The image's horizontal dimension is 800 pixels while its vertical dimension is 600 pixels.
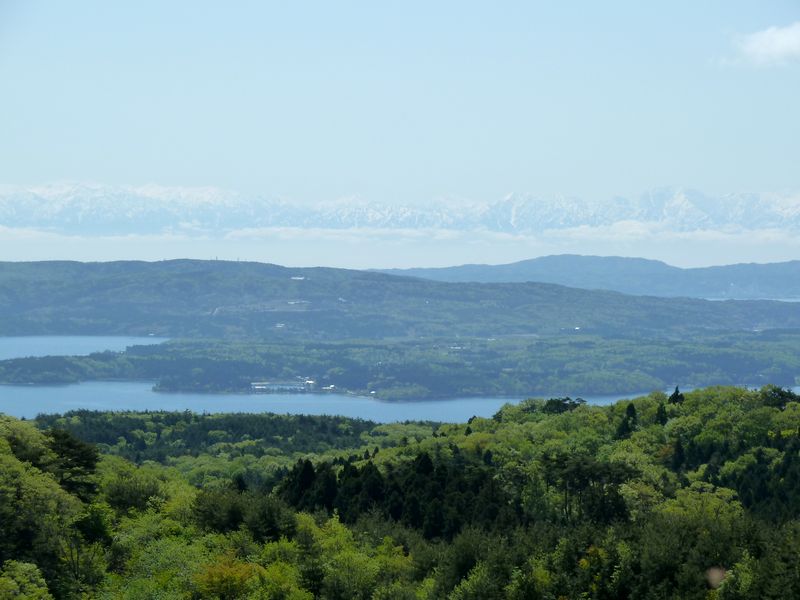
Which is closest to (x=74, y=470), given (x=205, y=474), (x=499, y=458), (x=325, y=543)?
(x=325, y=543)

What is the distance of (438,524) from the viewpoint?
9781 cm

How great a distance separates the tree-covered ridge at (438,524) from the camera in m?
67.1

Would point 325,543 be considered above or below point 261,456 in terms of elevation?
above

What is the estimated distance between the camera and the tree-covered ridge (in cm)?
6706

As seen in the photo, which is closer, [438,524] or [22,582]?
[22,582]

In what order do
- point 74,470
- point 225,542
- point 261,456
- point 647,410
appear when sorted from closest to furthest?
point 225,542 → point 74,470 → point 647,410 → point 261,456

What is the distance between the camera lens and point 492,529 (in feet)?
299

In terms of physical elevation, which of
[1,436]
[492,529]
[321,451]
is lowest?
[321,451]

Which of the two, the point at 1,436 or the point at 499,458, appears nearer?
the point at 1,436

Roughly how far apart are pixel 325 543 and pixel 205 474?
261 ft

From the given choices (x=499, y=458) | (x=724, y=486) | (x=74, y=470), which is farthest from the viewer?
(x=499, y=458)

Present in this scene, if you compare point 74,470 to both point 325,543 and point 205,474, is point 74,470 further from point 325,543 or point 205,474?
point 205,474

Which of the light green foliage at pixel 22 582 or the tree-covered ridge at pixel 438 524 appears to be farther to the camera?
the tree-covered ridge at pixel 438 524

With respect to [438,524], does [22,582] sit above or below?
above
